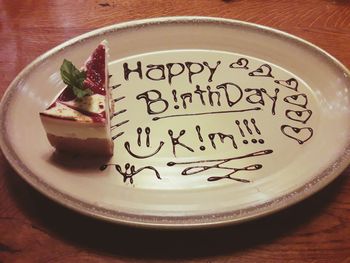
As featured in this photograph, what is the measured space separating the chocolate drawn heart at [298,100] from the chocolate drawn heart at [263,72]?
100 mm

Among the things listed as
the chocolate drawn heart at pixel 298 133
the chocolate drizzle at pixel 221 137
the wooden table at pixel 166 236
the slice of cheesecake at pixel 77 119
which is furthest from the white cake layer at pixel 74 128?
the chocolate drawn heart at pixel 298 133

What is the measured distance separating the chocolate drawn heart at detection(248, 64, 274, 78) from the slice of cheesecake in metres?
0.41

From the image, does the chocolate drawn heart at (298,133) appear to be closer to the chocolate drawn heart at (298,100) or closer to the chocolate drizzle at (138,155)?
the chocolate drawn heart at (298,100)

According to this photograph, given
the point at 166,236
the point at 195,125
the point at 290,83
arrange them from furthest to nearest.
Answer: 1. the point at 290,83
2. the point at 195,125
3. the point at 166,236

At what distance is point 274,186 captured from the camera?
0.92 metres

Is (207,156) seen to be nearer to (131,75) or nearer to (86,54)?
(131,75)

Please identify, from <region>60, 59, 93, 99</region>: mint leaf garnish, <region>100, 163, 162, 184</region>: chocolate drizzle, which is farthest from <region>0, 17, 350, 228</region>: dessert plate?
<region>60, 59, 93, 99</region>: mint leaf garnish

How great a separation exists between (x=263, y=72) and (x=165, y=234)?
0.57 m

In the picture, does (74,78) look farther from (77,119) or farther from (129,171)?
(129,171)

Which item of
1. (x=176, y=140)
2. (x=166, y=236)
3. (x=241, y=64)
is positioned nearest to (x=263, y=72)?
(x=241, y=64)

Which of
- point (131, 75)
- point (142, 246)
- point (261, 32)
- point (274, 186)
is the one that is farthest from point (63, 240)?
point (261, 32)

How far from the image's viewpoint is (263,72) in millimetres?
1248

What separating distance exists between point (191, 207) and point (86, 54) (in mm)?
589

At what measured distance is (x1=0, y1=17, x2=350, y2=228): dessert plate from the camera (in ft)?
2.92
